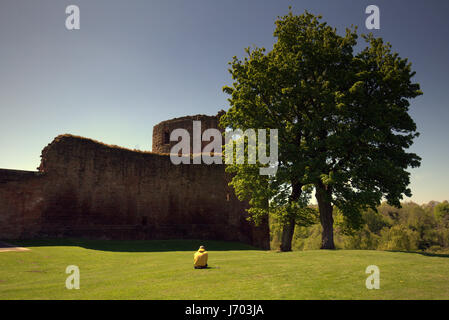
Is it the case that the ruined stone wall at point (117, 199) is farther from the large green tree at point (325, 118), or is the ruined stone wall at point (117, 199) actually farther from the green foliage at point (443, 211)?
the green foliage at point (443, 211)

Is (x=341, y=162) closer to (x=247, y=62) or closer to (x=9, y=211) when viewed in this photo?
(x=247, y=62)

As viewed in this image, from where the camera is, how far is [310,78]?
17.1m

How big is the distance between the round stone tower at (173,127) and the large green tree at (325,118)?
593 inches

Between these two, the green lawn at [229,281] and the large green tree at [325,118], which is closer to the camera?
the green lawn at [229,281]

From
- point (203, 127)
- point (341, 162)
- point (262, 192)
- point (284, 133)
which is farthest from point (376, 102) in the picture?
point (203, 127)

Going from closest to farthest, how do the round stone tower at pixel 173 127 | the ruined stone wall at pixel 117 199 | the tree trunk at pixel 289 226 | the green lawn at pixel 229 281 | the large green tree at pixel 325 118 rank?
the green lawn at pixel 229 281 < the large green tree at pixel 325 118 < the tree trunk at pixel 289 226 < the ruined stone wall at pixel 117 199 < the round stone tower at pixel 173 127

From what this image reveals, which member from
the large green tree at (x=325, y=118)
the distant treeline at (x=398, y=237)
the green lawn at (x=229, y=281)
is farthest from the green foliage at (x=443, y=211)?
the green lawn at (x=229, y=281)

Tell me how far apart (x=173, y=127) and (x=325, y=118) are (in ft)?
72.8

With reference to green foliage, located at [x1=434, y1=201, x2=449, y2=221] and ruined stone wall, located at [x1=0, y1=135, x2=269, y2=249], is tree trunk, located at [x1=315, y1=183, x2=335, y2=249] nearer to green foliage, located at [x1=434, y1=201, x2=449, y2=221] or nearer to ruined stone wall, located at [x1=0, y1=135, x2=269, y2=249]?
ruined stone wall, located at [x1=0, y1=135, x2=269, y2=249]

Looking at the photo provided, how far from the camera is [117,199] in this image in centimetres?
2292

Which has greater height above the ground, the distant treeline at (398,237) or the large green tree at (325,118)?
the large green tree at (325,118)

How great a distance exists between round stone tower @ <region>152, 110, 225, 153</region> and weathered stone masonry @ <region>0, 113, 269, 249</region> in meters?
7.66

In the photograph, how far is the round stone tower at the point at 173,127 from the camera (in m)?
33.2
